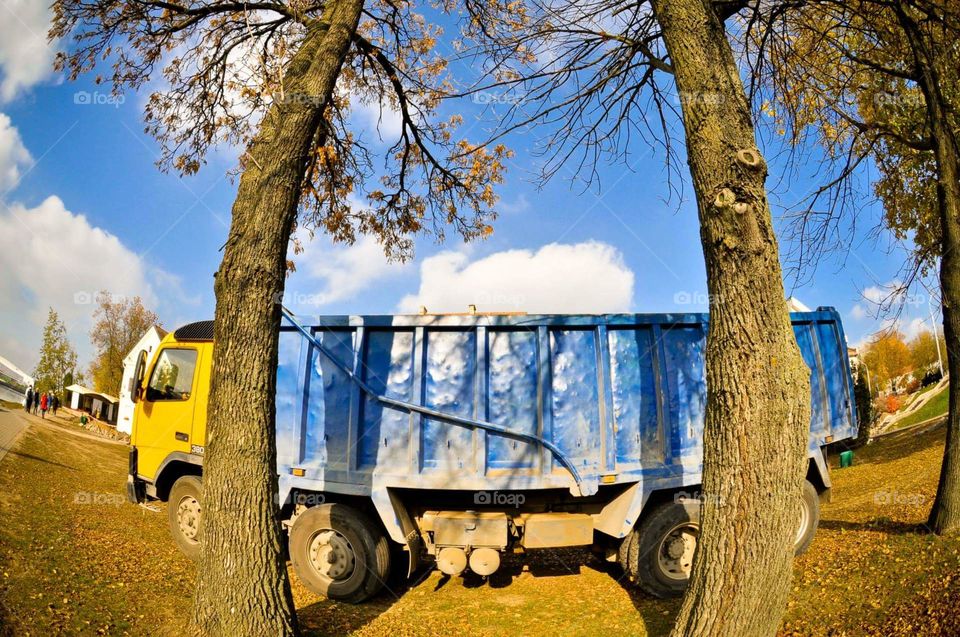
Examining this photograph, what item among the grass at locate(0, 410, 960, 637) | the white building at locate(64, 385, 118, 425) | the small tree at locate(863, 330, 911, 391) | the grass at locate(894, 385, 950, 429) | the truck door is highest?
the small tree at locate(863, 330, 911, 391)

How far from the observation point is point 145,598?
17.0 ft

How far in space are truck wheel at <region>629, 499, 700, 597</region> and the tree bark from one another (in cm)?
256

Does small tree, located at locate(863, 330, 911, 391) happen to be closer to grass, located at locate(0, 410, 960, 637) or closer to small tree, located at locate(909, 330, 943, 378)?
small tree, located at locate(909, 330, 943, 378)

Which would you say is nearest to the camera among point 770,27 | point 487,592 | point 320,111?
point 320,111

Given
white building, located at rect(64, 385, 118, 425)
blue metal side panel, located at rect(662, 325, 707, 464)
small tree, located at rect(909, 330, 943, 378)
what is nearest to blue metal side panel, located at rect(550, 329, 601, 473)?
blue metal side panel, located at rect(662, 325, 707, 464)

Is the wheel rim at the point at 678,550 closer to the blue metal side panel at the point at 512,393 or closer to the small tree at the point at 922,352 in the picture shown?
the blue metal side panel at the point at 512,393

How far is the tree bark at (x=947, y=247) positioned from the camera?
18.7 ft

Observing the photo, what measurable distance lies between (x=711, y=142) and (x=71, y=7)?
7050 mm

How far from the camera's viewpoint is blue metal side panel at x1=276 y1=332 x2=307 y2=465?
595cm

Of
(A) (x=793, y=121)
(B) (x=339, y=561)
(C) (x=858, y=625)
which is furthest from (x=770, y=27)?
(B) (x=339, y=561)

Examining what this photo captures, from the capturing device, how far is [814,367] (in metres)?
6.71

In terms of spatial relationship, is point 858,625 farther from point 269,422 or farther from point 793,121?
point 793,121

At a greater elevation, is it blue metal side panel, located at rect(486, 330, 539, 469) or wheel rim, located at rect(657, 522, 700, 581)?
blue metal side panel, located at rect(486, 330, 539, 469)

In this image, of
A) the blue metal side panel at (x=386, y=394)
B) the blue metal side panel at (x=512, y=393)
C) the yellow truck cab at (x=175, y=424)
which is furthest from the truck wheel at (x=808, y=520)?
the yellow truck cab at (x=175, y=424)
